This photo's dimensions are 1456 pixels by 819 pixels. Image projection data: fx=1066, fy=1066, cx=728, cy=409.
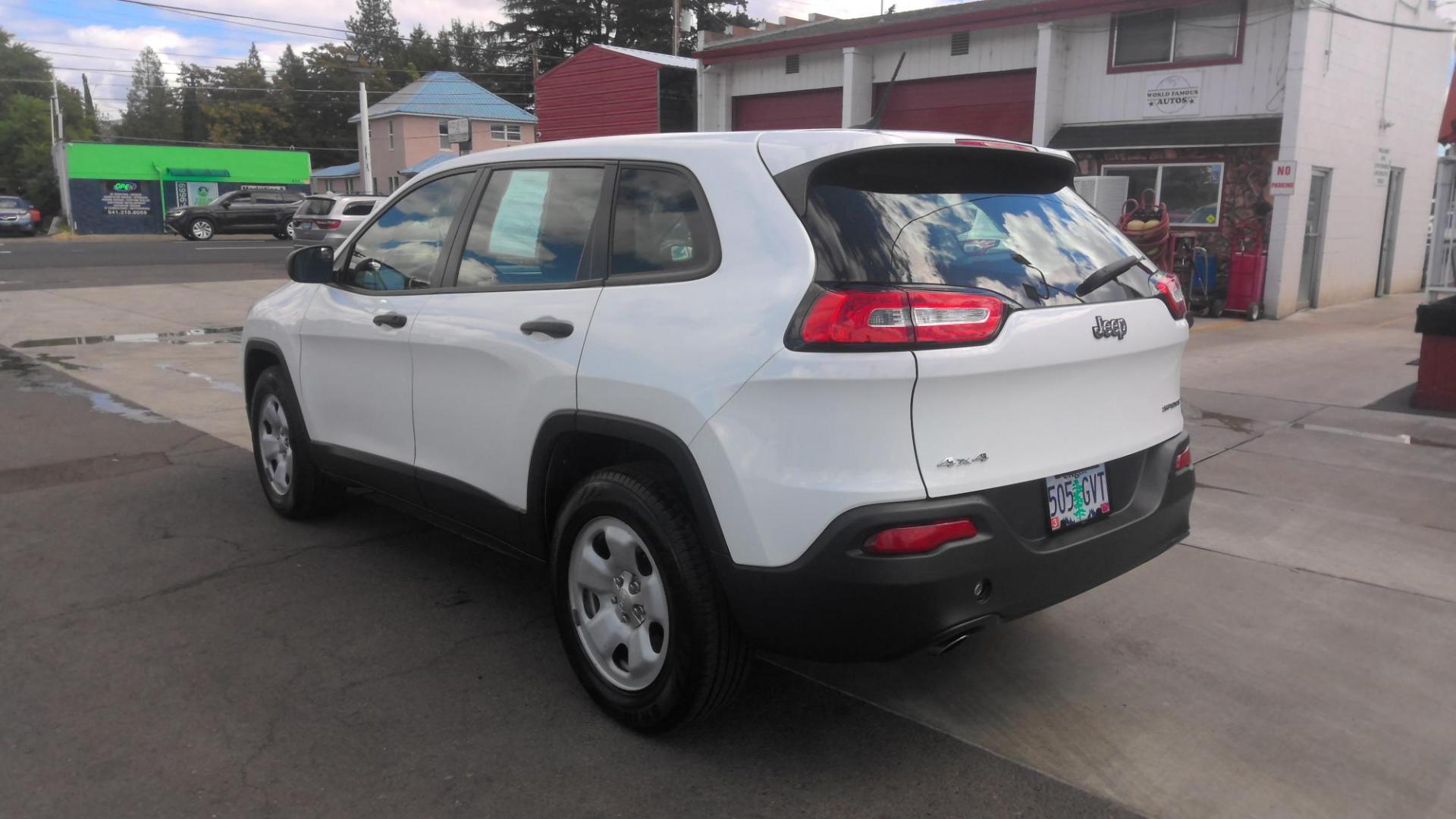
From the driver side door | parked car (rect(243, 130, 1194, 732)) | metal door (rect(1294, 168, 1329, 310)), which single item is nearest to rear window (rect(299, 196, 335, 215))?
metal door (rect(1294, 168, 1329, 310))

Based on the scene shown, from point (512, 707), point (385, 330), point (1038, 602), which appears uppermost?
point (385, 330)

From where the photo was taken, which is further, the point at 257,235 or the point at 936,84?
the point at 257,235

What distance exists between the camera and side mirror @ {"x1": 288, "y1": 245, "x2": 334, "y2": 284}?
4848 millimetres

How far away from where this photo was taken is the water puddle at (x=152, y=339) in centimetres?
1154

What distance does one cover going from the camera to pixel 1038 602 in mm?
3002

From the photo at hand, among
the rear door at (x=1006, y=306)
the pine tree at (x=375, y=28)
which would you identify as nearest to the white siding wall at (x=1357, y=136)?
the rear door at (x=1006, y=306)

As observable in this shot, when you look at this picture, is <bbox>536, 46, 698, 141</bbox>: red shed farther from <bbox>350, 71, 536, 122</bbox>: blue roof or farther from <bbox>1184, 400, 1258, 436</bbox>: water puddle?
<bbox>350, 71, 536, 122</bbox>: blue roof

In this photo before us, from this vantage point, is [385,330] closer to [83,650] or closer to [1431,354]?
[83,650]

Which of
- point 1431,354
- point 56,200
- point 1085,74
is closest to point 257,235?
point 56,200

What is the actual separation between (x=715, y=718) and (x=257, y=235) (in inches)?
1685

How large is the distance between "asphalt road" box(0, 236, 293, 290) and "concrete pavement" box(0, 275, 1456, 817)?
14849mm

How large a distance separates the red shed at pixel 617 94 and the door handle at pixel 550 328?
2190cm

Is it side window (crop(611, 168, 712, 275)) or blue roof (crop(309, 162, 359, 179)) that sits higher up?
blue roof (crop(309, 162, 359, 179))

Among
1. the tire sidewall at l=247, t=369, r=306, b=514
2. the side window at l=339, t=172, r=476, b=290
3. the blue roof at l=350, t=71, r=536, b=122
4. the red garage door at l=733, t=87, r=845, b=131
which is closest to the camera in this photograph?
the side window at l=339, t=172, r=476, b=290
